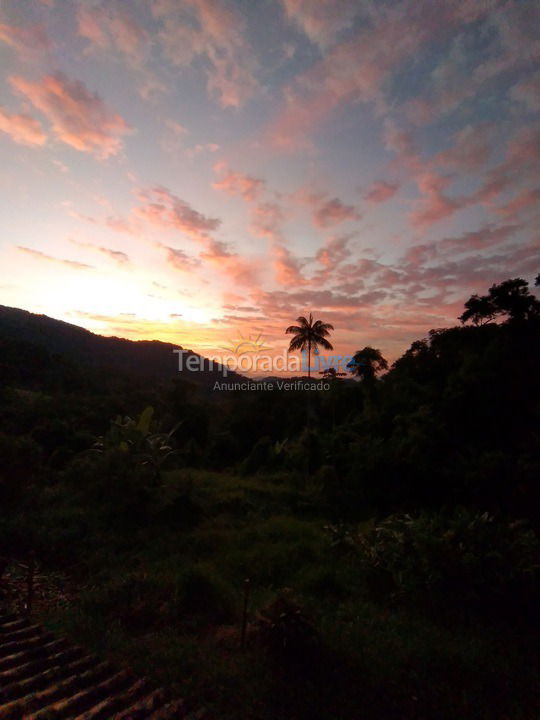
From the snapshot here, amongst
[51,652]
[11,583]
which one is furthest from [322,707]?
[11,583]

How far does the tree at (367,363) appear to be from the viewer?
28.7 m

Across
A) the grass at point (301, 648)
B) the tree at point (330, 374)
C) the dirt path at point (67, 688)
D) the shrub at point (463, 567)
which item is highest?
the tree at point (330, 374)

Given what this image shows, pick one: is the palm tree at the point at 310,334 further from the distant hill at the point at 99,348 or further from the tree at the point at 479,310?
the distant hill at the point at 99,348

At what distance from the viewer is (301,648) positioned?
5.52 meters

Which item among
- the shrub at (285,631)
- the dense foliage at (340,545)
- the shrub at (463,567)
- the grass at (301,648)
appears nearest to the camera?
the grass at (301,648)

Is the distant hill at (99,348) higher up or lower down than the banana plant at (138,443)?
higher up

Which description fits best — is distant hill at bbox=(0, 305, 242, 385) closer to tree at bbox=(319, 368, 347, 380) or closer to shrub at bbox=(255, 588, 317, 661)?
tree at bbox=(319, 368, 347, 380)

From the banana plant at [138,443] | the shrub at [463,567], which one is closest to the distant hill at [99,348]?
the banana plant at [138,443]

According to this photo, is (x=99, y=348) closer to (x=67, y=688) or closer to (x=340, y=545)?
(x=340, y=545)

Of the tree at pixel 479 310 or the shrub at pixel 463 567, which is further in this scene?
the tree at pixel 479 310

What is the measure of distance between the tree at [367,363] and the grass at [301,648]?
1931cm

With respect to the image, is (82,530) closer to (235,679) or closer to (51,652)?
(51,652)

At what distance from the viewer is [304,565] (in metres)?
9.72

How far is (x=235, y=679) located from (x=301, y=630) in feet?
3.35
